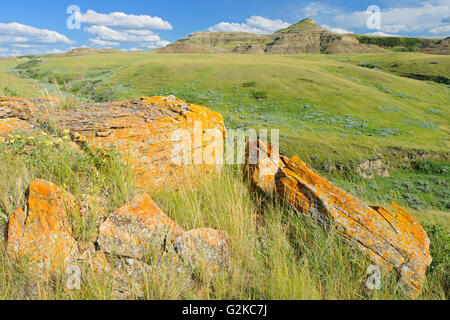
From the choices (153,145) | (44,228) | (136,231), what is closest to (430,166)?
(153,145)

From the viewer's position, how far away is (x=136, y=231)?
2.99m

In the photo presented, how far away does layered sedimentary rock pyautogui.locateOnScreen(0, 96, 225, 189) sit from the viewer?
441cm

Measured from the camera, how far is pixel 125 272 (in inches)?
107

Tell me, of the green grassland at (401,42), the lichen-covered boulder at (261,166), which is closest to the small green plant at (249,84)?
the lichen-covered boulder at (261,166)

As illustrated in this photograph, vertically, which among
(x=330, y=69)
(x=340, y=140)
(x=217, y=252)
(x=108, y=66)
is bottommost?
(x=340, y=140)

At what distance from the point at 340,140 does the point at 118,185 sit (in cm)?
1698

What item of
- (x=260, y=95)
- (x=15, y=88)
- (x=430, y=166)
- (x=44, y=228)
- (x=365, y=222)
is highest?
(x=15, y=88)

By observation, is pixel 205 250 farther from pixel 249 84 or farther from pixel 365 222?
pixel 249 84

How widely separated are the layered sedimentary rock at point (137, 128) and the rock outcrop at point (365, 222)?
68.4 inches

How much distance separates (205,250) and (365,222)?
7.90ft
